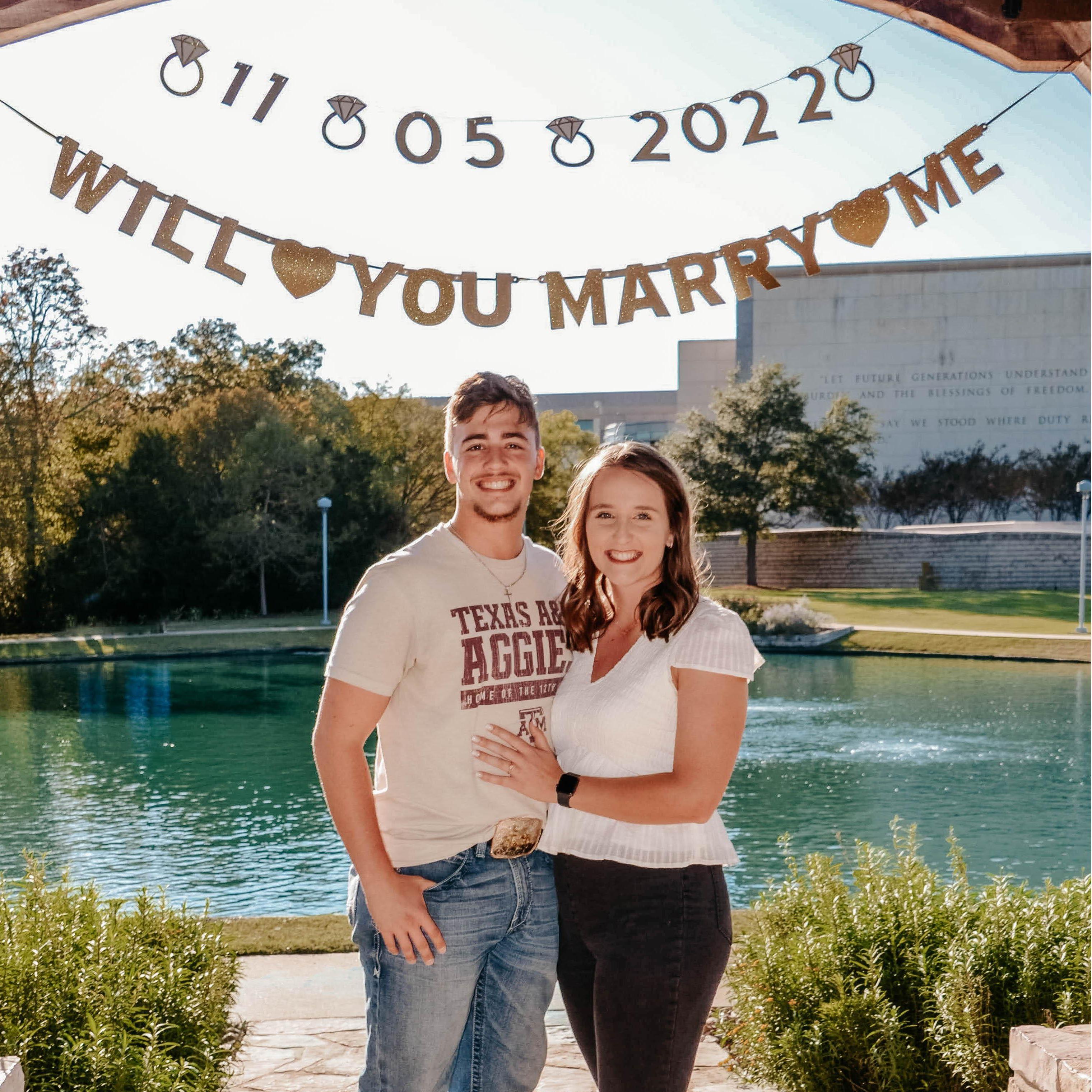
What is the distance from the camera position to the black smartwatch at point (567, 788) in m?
1.99

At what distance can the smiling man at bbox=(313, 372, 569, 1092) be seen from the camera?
78.4 inches

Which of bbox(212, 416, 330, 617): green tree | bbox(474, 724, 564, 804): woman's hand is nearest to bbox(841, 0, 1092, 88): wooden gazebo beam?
bbox(474, 724, 564, 804): woman's hand

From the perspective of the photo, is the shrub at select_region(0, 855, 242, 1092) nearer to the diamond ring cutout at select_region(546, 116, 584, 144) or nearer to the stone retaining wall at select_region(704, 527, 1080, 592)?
the diamond ring cutout at select_region(546, 116, 584, 144)

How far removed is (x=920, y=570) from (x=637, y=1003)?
3187 cm

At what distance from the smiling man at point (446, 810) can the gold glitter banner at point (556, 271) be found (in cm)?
68

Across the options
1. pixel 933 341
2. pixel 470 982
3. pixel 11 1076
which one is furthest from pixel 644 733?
pixel 933 341

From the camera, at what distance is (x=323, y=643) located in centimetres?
2102

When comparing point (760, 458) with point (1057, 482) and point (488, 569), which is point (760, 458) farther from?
point (488, 569)

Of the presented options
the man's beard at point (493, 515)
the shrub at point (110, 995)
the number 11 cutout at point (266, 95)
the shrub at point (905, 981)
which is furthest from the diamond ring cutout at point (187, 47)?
the shrub at point (905, 981)

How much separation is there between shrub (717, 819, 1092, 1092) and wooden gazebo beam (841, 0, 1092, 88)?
2.10 metres

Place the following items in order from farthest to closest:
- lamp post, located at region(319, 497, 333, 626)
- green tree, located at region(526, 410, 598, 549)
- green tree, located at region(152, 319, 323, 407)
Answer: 1. green tree, located at region(152, 319, 323, 407)
2. green tree, located at region(526, 410, 598, 549)
3. lamp post, located at region(319, 497, 333, 626)

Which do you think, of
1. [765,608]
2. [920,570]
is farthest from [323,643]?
[920,570]

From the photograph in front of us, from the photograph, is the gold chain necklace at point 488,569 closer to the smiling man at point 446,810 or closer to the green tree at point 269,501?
the smiling man at point 446,810

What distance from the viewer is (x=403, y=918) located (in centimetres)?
198
